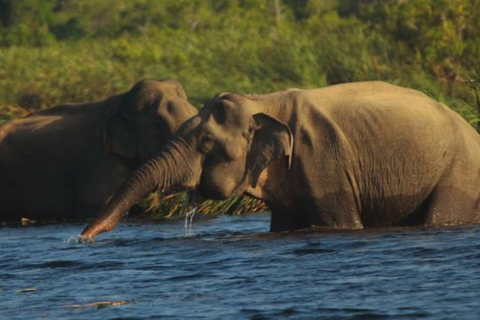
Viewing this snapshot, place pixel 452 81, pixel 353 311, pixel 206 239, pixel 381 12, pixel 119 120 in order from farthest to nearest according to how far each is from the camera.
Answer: pixel 381 12 < pixel 452 81 < pixel 119 120 < pixel 206 239 < pixel 353 311

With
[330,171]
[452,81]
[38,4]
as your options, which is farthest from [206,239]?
[38,4]

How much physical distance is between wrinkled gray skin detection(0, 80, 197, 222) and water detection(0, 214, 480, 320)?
316 cm

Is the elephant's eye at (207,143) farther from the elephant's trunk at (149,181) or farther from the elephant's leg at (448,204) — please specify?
the elephant's leg at (448,204)

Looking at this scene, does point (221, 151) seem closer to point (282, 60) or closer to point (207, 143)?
point (207, 143)

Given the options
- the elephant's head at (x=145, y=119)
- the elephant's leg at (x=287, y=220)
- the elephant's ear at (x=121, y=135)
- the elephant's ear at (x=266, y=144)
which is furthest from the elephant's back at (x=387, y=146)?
the elephant's ear at (x=121, y=135)

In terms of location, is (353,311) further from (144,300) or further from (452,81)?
(452,81)

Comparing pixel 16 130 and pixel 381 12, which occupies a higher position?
pixel 381 12

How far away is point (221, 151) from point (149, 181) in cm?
65

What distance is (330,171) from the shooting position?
12750 mm

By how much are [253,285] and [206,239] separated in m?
3.09

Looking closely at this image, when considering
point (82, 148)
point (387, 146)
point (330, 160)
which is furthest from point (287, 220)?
point (82, 148)

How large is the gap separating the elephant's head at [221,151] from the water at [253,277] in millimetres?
533

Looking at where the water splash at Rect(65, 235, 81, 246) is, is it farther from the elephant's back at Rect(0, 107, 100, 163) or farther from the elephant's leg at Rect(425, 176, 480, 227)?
the elephant's leg at Rect(425, 176, 480, 227)

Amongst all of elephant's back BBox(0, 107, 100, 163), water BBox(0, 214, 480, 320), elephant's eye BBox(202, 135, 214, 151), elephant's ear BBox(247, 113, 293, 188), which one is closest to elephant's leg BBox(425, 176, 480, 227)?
water BBox(0, 214, 480, 320)
